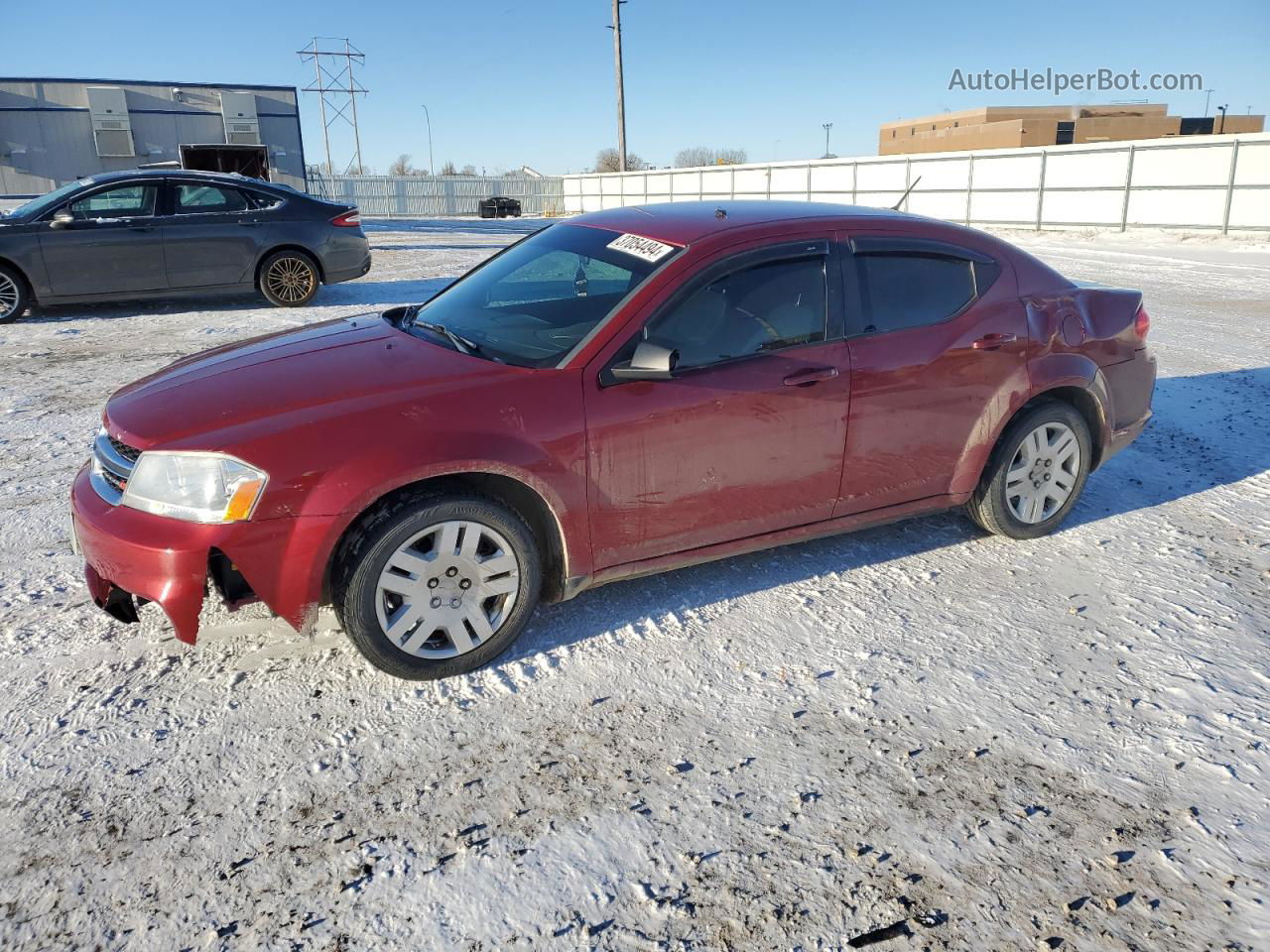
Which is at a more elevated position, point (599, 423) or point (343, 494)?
point (599, 423)

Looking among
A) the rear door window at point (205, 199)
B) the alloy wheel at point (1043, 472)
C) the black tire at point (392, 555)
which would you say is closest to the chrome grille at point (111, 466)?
the black tire at point (392, 555)

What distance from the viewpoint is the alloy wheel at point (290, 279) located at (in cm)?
1102

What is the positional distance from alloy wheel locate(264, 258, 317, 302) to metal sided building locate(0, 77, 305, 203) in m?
30.1

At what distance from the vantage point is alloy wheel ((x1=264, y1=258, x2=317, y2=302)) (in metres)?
11.0

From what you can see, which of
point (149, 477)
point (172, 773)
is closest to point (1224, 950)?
point (172, 773)

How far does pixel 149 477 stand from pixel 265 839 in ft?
4.24

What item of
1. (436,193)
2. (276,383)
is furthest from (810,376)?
(436,193)

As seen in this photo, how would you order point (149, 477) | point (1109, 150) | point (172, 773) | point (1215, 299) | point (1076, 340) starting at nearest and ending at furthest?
point (172, 773) < point (149, 477) < point (1076, 340) < point (1215, 299) < point (1109, 150)

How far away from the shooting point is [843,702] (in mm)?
3215

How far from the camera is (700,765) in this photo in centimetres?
287

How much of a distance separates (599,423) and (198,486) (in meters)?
1.39

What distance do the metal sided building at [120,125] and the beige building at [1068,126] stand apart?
31255 mm

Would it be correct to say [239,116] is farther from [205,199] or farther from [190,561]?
[190,561]

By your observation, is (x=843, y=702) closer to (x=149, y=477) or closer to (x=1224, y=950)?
(x=1224, y=950)
